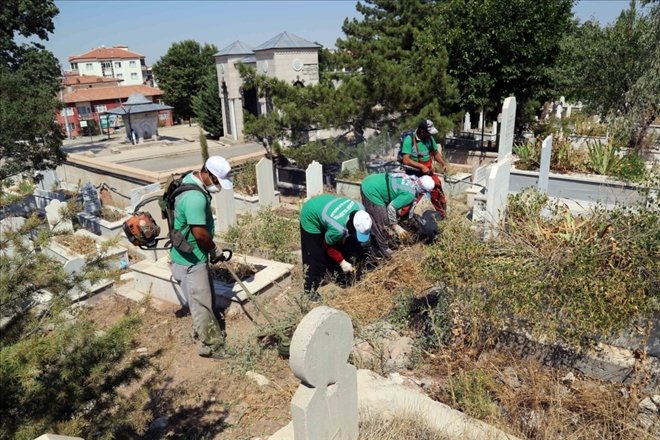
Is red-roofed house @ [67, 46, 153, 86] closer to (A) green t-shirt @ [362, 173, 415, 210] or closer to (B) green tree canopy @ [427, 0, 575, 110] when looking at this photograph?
(B) green tree canopy @ [427, 0, 575, 110]

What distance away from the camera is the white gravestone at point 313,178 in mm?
9945

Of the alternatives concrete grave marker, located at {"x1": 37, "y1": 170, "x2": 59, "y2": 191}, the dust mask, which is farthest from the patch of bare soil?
concrete grave marker, located at {"x1": 37, "y1": 170, "x2": 59, "y2": 191}

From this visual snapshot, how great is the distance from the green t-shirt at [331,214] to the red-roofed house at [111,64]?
68628 mm

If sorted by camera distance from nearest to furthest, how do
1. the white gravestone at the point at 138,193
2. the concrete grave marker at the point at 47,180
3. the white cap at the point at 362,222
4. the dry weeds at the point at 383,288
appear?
the white cap at the point at 362,222 < the dry weeds at the point at 383,288 < the white gravestone at the point at 138,193 < the concrete grave marker at the point at 47,180

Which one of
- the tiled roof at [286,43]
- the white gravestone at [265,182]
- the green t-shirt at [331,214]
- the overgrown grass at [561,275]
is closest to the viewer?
the overgrown grass at [561,275]

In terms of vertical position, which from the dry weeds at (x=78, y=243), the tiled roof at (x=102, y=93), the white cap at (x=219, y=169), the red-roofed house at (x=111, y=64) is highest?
the red-roofed house at (x=111, y=64)

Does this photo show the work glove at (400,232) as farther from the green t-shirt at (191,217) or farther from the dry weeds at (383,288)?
the green t-shirt at (191,217)

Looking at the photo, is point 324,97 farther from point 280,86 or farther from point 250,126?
point 250,126

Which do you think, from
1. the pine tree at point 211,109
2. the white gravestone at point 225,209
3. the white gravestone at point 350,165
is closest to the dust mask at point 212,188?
the white gravestone at point 225,209

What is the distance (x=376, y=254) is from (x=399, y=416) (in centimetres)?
277

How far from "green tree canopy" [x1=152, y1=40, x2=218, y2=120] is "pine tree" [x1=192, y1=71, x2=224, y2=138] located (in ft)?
24.5

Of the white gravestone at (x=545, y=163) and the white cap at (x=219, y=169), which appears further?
the white gravestone at (x=545, y=163)

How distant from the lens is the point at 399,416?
295 centimetres

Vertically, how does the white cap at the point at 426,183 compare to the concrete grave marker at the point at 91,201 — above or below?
above
